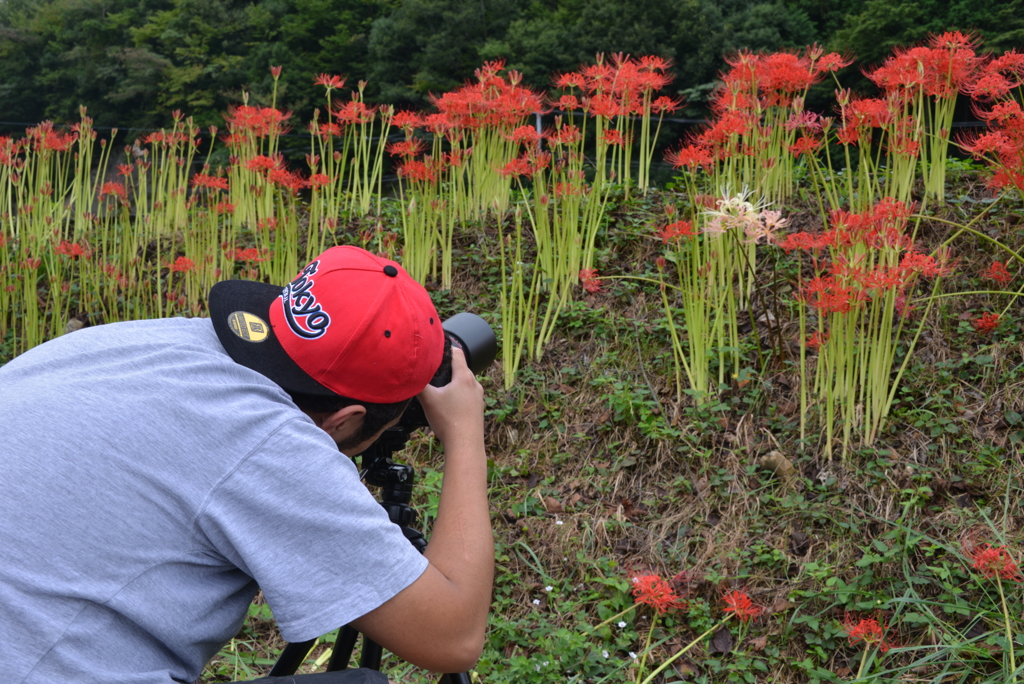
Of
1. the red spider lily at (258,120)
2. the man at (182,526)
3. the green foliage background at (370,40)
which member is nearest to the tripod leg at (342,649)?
the man at (182,526)

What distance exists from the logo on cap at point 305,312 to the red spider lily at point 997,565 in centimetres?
174

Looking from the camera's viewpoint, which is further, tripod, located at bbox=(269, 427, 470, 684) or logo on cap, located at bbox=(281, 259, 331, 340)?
tripod, located at bbox=(269, 427, 470, 684)

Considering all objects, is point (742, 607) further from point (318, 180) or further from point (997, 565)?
point (318, 180)

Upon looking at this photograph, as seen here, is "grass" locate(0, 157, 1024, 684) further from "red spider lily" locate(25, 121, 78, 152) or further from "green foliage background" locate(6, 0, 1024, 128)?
"green foliage background" locate(6, 0, 1024, 128)

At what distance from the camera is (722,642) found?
210cm

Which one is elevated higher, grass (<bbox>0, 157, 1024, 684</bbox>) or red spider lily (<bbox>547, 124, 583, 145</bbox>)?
red spider lily (<bbox>547, 124, 583, 145</bbox>)

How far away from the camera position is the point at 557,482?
2.74 m

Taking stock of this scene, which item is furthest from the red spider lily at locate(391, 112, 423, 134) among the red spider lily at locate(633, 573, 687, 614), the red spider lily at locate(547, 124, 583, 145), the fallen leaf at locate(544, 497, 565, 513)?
the red spider lily at locate(633, 573, 687, 614)

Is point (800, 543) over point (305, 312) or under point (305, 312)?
under

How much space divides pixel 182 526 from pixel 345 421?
295 mm

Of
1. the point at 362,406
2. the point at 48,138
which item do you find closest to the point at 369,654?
the point at 362,406

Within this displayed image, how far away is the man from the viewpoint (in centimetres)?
94

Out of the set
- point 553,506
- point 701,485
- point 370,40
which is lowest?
point 553,506

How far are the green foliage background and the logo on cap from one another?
10833 millimetres
